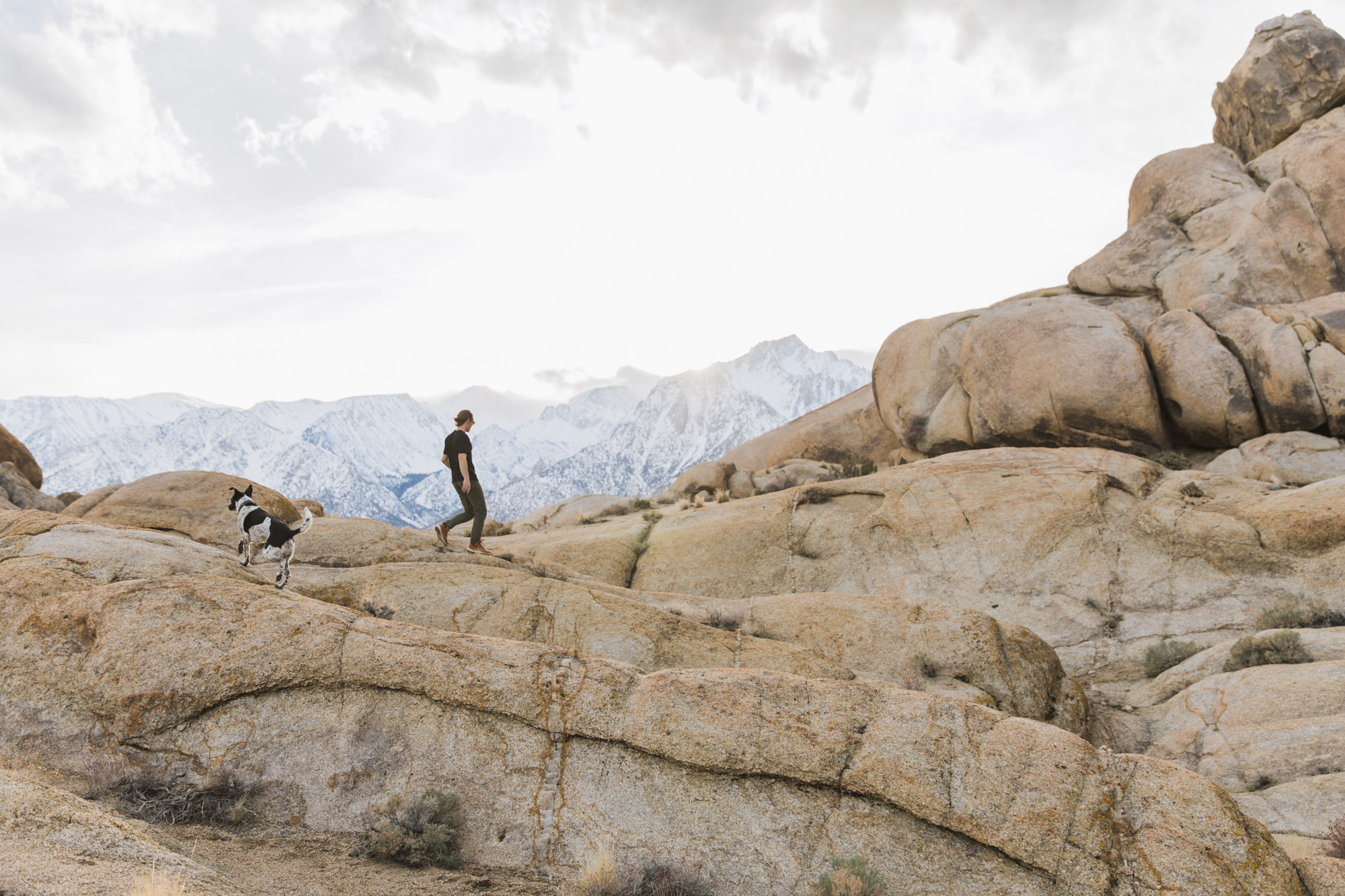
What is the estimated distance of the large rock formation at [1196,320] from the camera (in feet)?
72.8

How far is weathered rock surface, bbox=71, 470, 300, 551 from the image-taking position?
15586 mm

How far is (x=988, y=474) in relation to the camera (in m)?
21.0

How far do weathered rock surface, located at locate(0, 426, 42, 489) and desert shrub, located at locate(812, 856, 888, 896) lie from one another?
32948mm

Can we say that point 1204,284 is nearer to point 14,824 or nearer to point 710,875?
point 710,875

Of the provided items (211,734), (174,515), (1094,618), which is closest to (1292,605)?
(1094,618)

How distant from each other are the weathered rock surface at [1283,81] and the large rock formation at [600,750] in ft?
109

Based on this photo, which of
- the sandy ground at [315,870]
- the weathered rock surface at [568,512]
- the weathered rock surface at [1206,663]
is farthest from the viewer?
the weathered rock surface at [568,512]

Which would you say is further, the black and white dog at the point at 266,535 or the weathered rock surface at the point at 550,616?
the weathered rock surface at the point at 550,616

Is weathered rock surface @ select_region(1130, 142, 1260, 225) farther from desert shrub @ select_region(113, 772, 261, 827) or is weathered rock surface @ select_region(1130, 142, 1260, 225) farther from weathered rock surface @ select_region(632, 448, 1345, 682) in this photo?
desert shrub @ select_region(113, 772, 261, 827)

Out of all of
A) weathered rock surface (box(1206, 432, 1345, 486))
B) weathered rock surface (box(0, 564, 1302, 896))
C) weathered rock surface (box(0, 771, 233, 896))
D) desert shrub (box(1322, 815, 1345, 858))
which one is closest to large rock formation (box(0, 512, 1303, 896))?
weathered rock surface (box(0, 564, 1302, 896))

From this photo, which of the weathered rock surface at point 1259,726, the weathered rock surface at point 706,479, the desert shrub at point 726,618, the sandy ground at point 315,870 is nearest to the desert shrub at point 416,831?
the sandy ground at point 315,870

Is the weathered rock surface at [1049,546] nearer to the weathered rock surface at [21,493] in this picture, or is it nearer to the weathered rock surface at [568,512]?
the weathered rock surface at [568,512]

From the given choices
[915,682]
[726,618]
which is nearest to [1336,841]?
[915,682]

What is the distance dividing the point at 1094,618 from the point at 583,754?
14213mm
